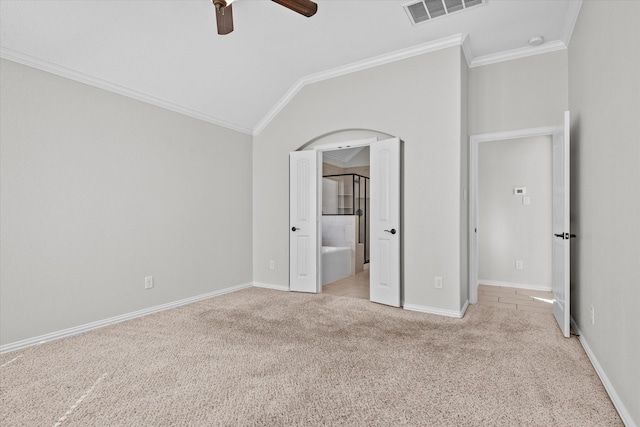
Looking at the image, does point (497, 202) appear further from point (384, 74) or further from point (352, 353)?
point (352, 353)

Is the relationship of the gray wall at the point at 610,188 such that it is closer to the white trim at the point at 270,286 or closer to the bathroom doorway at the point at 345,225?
the bathroom doorway at the point at 345,225

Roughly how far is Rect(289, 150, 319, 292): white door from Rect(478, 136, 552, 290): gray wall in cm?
258

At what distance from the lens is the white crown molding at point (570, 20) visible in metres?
2.82

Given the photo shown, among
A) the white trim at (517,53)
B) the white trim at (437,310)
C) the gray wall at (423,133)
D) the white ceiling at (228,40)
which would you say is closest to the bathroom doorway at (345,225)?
the white trim at (437,310)

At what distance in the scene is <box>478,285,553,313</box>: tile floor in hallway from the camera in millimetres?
3822

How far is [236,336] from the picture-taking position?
2867mm

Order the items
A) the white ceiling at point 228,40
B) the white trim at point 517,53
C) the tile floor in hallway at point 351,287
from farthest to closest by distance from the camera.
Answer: the tile floor in hallway at point 351,287
the white trim at point 517,53
the white ceiling at point 228,40

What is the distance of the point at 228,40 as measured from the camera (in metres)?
3.33

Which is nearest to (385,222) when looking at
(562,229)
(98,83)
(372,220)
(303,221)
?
(372,220)

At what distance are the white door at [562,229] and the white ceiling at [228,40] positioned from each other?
3.73 ft

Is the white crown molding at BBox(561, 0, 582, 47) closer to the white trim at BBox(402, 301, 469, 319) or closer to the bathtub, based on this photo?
the white trim at BBox(402, 301, 469, 319)

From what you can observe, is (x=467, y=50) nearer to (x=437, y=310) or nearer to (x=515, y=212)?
(x=515, y=212)

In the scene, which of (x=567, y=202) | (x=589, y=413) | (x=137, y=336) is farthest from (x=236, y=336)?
(x=567, y=202)

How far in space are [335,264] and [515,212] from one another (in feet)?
9.06
